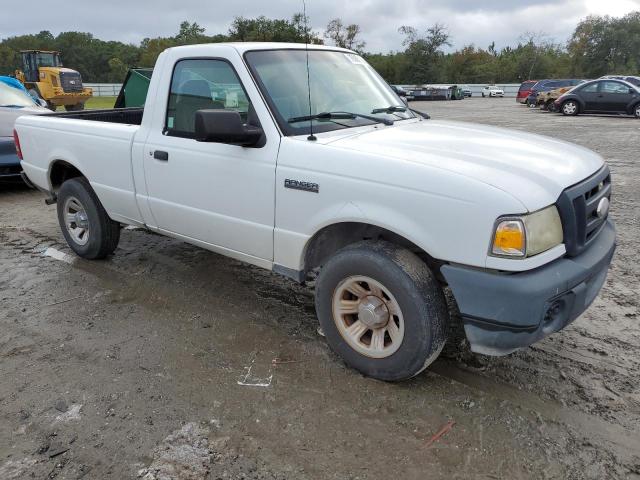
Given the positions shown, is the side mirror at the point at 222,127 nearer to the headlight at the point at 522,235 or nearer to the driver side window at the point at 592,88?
the headlight at the point at 522,235

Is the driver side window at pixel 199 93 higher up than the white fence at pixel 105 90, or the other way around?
the driver side window at pixel 199 93

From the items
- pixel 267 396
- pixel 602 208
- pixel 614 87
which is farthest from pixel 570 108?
pixel 267 396

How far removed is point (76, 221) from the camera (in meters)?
5.15

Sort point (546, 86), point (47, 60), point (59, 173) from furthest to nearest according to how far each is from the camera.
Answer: point (546, 86)
point (47, 60)
point (59, 173)

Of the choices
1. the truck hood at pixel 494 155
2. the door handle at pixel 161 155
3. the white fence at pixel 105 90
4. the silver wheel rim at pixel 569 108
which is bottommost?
the white fence at pixel 105 90

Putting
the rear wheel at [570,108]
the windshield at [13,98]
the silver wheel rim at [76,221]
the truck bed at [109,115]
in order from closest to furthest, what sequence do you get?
the silver wheel rim at [76,221] → the truck bed at [109,115] → the windshield at [13,98] → the rear wheel at [570,108]

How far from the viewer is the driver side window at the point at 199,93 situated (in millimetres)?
3559

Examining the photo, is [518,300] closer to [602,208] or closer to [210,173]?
[602,208]

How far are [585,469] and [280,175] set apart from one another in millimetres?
2228

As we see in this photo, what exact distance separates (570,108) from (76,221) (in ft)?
72.4

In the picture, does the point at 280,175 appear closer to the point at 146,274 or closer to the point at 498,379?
the point at 498,379

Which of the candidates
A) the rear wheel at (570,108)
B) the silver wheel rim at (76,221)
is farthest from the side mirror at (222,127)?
the rear wheel at (570,108)

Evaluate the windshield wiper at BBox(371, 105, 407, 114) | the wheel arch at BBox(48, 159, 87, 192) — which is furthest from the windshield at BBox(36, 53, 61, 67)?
the windshield wiper at BBox(371, 105, 407, 114)

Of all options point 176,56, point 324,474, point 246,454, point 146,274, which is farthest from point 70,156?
point 324,474
